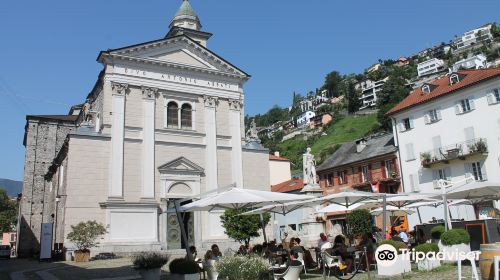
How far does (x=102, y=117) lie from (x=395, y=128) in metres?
26.3

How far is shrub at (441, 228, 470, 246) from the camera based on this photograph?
460 inches

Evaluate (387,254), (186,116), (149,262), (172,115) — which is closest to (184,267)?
(149,262)

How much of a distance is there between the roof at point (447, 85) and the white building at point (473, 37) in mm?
101645

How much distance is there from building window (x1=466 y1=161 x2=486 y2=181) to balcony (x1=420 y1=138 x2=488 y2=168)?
86 cm

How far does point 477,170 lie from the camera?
33.7 meters

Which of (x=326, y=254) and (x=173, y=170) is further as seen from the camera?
(x=173, y=170)

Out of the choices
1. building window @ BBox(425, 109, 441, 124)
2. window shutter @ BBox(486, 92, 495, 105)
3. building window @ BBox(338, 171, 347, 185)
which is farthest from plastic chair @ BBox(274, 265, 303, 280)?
building window @ BBox(338, 171, 347, 185)

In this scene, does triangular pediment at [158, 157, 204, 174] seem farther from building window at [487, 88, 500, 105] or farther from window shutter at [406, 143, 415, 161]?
building window at [487, 88, 500, 105]

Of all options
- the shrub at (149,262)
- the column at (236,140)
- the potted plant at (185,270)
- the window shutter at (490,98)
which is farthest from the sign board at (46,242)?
the window shutter at (490,98)

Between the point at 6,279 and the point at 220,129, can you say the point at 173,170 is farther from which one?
the point at 6,279

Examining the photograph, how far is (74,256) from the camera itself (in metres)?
23.9

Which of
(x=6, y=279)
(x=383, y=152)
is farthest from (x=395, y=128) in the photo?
(x=6, y=279)

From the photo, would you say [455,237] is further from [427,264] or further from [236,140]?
[236,140]

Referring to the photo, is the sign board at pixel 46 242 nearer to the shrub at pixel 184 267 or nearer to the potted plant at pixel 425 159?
the shrub at pixel 184 267
